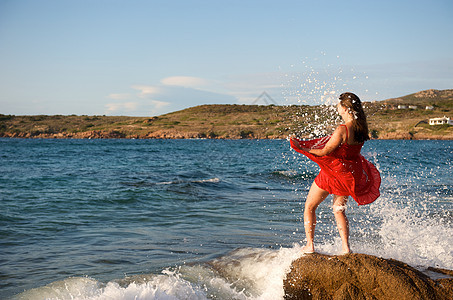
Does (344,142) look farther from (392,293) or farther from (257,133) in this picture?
(257,133)

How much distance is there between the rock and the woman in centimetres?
39

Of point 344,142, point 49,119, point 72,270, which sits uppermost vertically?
point 49,119

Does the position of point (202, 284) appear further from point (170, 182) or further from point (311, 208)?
point (170, 182)

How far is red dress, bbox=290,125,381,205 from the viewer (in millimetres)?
5102

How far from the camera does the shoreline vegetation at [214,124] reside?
67875 mm

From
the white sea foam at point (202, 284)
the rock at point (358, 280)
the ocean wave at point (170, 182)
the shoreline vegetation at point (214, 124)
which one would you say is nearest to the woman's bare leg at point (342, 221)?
the rock at point (358, 280)

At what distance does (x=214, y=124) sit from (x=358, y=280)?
91111mm

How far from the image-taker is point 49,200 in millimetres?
12391

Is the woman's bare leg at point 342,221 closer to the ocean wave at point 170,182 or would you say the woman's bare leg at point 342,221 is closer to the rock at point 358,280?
the rock at point 358,280

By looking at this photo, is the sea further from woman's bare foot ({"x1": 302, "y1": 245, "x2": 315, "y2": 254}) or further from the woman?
the woman

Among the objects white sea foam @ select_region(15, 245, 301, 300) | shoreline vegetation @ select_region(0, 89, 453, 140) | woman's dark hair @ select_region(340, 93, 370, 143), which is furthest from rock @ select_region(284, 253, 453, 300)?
shoreline vegetation @ select_region(0, 89, 453, 140)

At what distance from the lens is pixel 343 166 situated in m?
5.13

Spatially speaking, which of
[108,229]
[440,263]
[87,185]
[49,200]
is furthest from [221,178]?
[440,263]

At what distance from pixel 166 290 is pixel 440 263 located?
3.57m
